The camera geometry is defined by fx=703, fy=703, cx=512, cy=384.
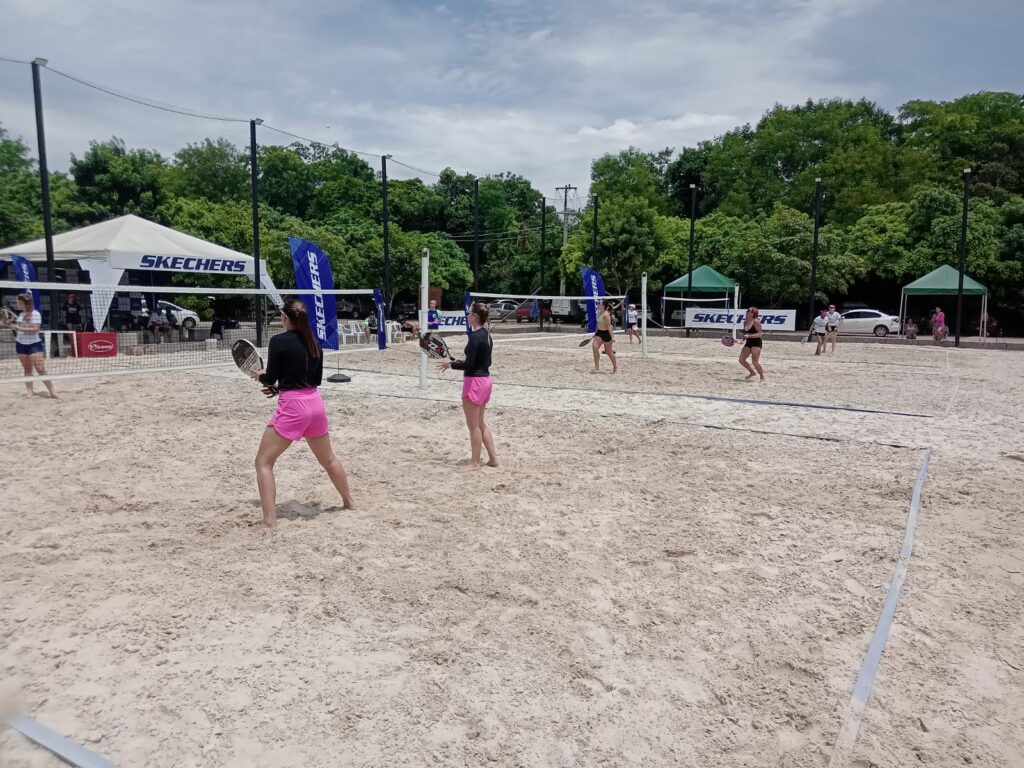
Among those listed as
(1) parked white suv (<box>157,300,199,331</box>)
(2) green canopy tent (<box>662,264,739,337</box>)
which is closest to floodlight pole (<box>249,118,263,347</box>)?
(1) parked white suv (<box>157,300,199,331</box>)

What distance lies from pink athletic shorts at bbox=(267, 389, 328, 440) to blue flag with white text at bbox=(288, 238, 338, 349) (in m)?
8.11

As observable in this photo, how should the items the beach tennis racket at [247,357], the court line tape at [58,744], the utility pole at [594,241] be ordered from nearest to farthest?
the court line tape at [58,744], the beach tennis racket at [247,357], the utility pole at [594,241]

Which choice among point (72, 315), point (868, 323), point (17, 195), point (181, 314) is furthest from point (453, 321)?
point (17, 195)

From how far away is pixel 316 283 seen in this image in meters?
13.2

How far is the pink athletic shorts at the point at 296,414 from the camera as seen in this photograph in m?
4.99

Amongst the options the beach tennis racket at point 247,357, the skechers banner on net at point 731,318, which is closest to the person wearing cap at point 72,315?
the beach tennis racket at point 247,357

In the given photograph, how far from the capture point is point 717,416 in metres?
10.0

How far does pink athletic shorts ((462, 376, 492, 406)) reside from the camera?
6.89 m

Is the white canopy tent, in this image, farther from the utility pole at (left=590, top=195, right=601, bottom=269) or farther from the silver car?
the silver car

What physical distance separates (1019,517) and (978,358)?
1862cm

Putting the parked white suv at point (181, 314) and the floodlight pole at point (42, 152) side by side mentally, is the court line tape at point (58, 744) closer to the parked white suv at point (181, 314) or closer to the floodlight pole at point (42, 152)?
the floodlight pole at point (42, 152)

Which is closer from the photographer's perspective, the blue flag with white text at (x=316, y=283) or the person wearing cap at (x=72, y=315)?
the blue flag with white text at (x=316, y=283)

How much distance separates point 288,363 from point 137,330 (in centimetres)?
1968

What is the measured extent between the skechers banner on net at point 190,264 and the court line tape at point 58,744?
62.1 ft
